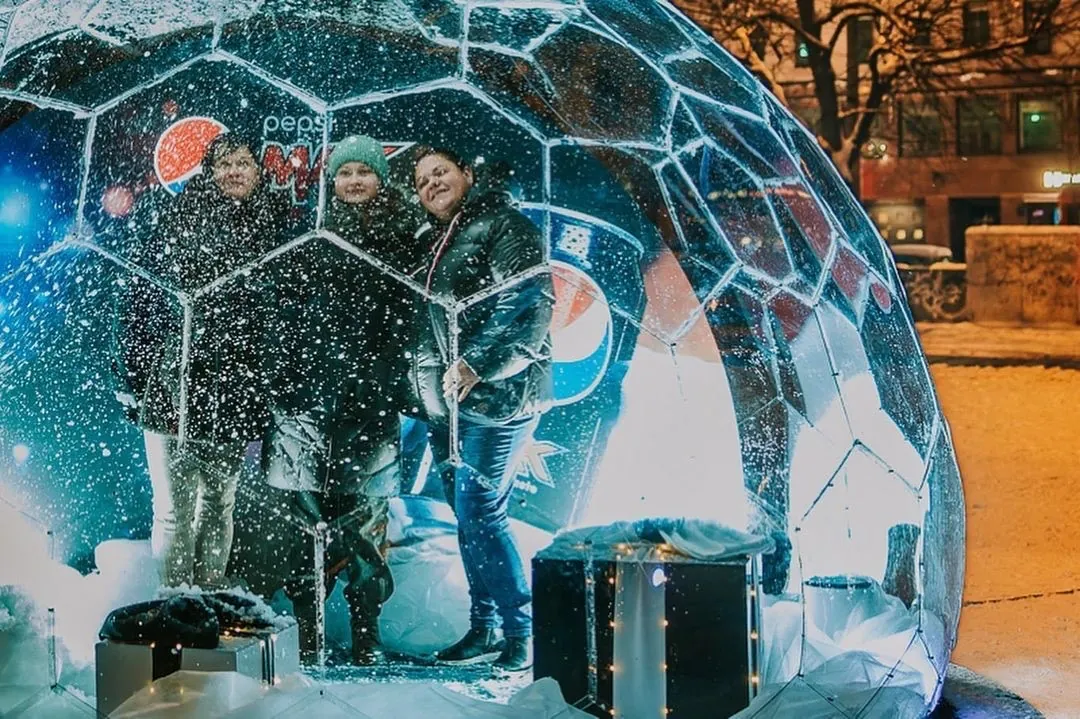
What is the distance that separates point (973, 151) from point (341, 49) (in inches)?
1433

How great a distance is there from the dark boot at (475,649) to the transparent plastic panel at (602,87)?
93 centimetres

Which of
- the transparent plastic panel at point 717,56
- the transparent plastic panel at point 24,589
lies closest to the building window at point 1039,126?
the transparent plastic panel at point 717,56

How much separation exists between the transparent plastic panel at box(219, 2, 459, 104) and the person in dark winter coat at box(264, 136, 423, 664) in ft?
0.97

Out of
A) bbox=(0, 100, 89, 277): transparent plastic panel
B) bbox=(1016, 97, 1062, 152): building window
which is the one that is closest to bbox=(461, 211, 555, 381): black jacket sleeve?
bbox=(0, 100, 89, 277): transparent plastic panel

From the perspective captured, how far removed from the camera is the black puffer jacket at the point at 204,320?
8.75 feet

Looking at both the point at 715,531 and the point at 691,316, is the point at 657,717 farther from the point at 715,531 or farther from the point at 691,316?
the point at 691,316

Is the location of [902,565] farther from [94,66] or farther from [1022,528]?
[1022,528]

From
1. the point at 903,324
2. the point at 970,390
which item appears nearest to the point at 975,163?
the point at 970,390

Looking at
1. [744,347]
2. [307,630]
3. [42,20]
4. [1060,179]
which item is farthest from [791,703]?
[1060,179]

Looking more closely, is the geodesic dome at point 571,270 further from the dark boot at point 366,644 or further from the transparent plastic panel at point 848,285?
the dark boot at point 366,644

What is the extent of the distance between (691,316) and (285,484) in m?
0.78

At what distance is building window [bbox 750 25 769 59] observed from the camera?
21866 millimetres

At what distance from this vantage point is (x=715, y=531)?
2.75 metres

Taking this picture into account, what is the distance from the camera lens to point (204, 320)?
2676 mm
